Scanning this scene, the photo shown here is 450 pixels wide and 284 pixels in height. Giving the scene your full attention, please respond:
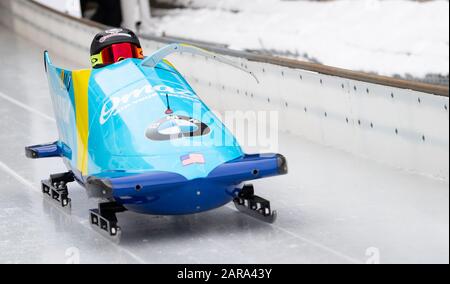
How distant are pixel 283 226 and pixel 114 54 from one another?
4.11 feet

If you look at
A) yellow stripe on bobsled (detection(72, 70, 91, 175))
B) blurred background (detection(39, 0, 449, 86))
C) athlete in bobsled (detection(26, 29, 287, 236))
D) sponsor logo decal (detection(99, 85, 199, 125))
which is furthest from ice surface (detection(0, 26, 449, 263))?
blurred background (detection(39, 0, 449, 86))

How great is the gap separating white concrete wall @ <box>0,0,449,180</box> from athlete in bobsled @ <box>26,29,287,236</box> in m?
0.92

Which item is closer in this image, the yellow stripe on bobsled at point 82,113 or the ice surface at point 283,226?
the ice surface at point 283,226

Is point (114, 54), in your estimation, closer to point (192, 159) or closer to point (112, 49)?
point (112, 49)

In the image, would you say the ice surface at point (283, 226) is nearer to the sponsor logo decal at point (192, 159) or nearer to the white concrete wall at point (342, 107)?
the white concrete wall at point (342, 107)

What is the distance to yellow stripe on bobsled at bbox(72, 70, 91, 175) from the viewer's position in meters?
4.94

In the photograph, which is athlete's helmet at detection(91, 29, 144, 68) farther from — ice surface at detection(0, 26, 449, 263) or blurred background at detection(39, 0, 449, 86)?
blurred background at detection(39, 0, 449, 86)

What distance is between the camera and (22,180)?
6129mm

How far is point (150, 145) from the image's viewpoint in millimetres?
4551

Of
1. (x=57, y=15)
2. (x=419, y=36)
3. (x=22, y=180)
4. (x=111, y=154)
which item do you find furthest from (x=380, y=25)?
(x=111, y=154)

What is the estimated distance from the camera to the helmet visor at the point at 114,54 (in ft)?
17.2

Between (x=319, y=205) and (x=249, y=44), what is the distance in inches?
358

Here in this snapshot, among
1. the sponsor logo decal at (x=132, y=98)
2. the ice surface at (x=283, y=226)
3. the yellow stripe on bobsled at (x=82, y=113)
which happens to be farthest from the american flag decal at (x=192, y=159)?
the yellow stripe on bobsled at (x=82, y=113)

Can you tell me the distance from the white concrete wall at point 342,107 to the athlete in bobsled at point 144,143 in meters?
0.92
